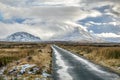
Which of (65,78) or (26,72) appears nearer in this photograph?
(65,78)

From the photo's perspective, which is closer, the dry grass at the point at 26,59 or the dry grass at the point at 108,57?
the dry grass at the point at 26,59

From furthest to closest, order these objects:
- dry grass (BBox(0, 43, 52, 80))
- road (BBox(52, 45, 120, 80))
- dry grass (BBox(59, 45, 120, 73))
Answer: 1. dry grass (BBox(59, 45, 120, 73))
2. dry grass (BBox(0, 43, 52, 80))
3. road (BBox(52, 45, 120, 80))

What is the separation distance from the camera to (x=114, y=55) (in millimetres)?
48000

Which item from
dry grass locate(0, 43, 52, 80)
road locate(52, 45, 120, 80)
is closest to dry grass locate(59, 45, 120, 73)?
road locate(52, 45, 120, 80)

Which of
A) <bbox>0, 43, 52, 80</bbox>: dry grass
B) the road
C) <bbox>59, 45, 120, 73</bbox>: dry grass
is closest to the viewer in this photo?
the road

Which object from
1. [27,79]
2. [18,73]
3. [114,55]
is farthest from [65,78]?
[114,55]

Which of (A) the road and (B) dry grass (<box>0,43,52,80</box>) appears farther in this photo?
(B) dry grass (<box>0,43,52,80</box>)

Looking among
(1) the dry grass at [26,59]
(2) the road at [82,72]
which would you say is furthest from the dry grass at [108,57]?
(1) the dry grass at [26,59]

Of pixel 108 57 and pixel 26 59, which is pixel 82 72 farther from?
pixel 108 57

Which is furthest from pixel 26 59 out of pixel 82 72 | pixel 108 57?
pixel 82 72

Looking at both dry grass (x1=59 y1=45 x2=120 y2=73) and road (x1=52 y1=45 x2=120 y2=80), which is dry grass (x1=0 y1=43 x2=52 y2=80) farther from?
dry grass (x1=59 y1=45 x2=120 y2=73)

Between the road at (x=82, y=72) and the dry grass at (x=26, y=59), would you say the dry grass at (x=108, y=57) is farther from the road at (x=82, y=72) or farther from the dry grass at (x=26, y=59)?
the dry grass at (x=26, y=59)

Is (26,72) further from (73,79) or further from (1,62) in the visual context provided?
(1,62)

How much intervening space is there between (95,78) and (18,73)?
8.69 metres
